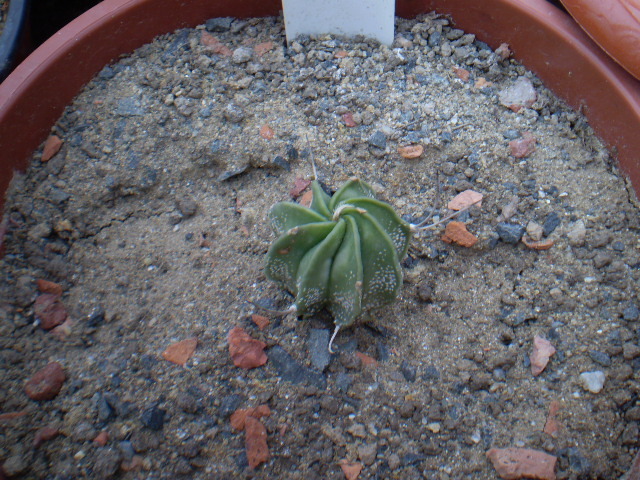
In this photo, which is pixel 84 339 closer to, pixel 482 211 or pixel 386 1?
pixel 482 211

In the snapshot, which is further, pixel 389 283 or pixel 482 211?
pixel 482 211

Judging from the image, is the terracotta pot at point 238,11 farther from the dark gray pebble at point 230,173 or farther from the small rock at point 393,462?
the small rock at point 393,462

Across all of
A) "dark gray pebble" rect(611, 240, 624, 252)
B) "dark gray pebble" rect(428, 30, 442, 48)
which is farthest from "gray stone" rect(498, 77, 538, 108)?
"dark gray pebble" rect(611, 240, 624, 252)

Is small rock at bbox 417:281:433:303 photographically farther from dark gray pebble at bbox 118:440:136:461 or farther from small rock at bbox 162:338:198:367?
dark gray pebble at bbox 118:440:136:461

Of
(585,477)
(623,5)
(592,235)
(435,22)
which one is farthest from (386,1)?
(585,477)

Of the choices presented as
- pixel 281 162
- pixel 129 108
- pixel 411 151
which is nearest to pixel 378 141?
pixel 411 151

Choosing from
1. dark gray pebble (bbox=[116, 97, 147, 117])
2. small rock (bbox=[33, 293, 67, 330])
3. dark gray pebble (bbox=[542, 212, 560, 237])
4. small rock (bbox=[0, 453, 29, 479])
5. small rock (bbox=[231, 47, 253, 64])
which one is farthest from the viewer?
small rock (bbox=[231, 47, 253, 64])

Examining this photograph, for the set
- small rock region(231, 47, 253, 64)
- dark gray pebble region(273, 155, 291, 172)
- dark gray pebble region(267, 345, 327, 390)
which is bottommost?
Answer: dark gray pebble region(267, 345, 327, 390)
